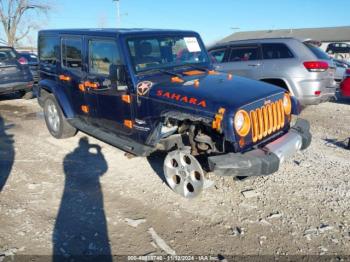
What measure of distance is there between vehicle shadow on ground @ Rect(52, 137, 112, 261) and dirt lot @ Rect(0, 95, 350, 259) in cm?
1

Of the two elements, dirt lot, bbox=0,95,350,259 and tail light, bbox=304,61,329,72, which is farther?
tail light, bbox=304,61,329,72

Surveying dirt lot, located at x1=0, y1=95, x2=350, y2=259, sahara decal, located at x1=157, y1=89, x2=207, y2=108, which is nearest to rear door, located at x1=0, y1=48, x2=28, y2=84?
dirt lot, located at x1=0, y1=95, x2=350, y2=259

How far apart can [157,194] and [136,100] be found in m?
1.27

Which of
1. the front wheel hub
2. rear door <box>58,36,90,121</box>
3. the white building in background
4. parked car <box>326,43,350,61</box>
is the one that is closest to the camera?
the front wheel hub

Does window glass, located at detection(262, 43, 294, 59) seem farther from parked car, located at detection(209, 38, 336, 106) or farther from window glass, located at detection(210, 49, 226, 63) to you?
window glass, located at detection(210, 49, 226, 63)

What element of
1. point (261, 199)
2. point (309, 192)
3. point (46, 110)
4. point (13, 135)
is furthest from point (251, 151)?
point (13, 135)

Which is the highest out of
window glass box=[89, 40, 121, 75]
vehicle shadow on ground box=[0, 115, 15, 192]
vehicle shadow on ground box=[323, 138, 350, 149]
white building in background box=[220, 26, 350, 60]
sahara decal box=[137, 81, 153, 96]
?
white building in background box=[220, 26, 350, 60]

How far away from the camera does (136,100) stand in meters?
4.26

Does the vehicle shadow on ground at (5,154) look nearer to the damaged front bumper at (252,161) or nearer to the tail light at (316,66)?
the damaged front bumper at (252,161)

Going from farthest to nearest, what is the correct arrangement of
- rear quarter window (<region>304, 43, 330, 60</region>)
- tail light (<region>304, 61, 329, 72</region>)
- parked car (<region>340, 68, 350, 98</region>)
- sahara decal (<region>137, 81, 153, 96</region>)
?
parked car (<region>340, 68, 350, 98</region>) → rear quarter window (<region>304, 43, 330, 60</region>) → tail light (<region>304, 61, 329, 72</region>) → sahara decal (<region>137, 81, 153, 96</region>)

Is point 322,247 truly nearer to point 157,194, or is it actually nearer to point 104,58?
point 157,194

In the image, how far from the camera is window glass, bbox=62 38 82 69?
5180 mm

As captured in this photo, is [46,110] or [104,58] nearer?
[104,58]

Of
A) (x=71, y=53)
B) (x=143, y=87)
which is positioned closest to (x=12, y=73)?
(x=71, y=53)
